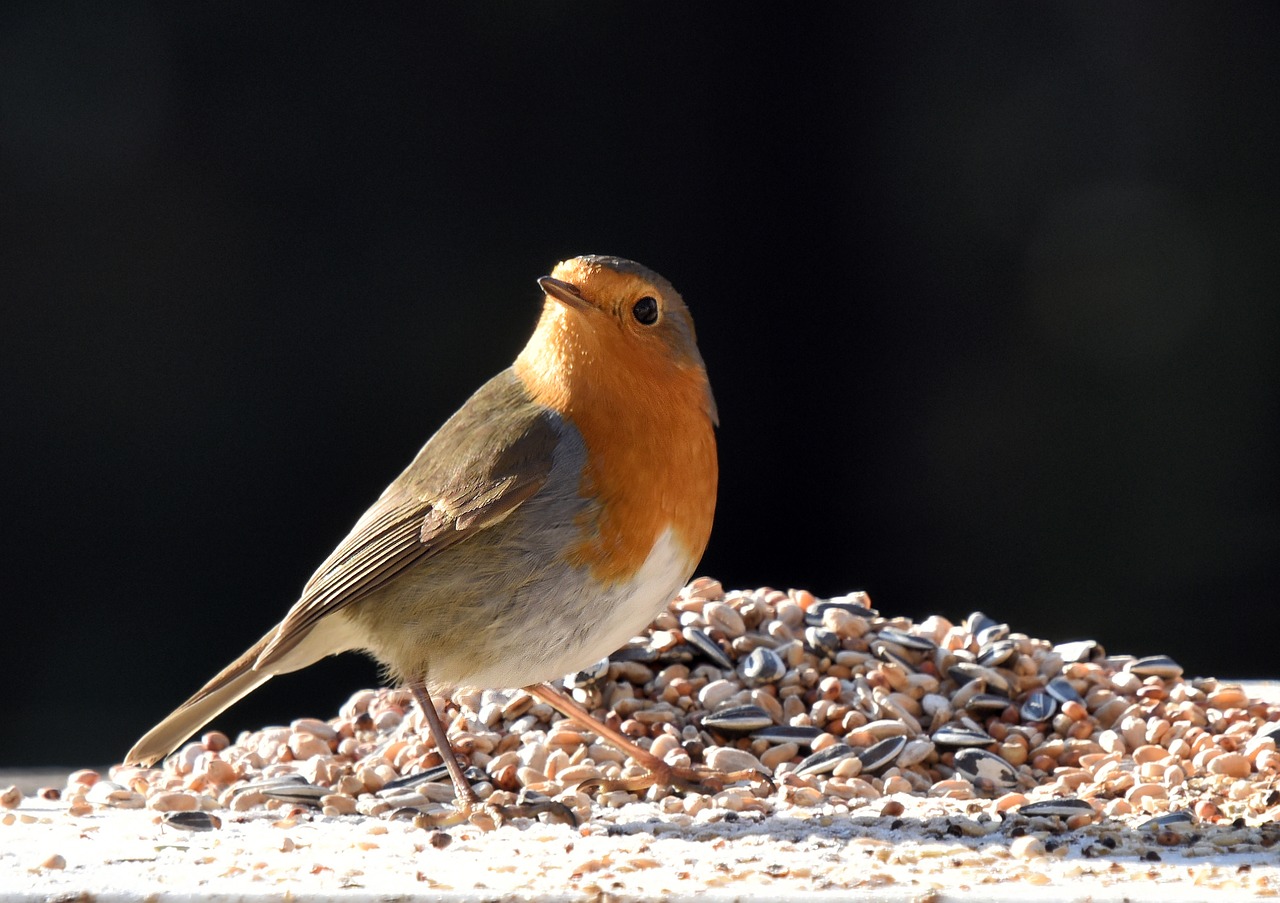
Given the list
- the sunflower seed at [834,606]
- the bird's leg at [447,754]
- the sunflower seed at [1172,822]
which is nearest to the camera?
the sunflower seed at [1172,822]

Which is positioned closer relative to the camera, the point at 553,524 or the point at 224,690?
the point at 553,524

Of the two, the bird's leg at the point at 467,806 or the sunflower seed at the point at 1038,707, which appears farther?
the sunflower seed at the point at 1038,707

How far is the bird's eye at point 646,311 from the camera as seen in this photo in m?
2.56

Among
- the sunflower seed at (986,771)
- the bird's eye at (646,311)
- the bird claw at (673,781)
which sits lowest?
the bird claw at (673,781)

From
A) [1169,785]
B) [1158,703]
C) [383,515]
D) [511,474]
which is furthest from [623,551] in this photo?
[1158,703]

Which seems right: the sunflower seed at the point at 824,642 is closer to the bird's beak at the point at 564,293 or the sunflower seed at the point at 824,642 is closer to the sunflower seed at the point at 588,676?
the sunflower seed at the point at 588,676

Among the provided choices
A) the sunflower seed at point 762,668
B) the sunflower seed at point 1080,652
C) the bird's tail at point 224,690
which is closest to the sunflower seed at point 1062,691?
the sunflower seed at point 1080,652

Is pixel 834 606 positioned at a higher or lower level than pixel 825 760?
higher

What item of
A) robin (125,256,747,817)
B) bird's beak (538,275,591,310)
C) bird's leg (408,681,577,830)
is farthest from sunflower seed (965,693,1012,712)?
bird's beak (538,275,591,310)

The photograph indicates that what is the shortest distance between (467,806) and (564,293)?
0.85 metres

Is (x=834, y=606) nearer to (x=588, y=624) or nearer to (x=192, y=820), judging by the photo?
(x=588, y=624)

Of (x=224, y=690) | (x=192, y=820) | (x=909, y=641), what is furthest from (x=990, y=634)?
(x=192, y=820)

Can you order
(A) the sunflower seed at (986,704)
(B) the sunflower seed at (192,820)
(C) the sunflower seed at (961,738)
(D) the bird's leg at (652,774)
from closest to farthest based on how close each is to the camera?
(B) the sunflower seed at (192,820) < (D) the bird's leg at (652,774) < (C) the sunflower seed at (961,738) < (A) the sunflower seed at (986,704)

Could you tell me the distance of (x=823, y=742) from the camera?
109 inches
